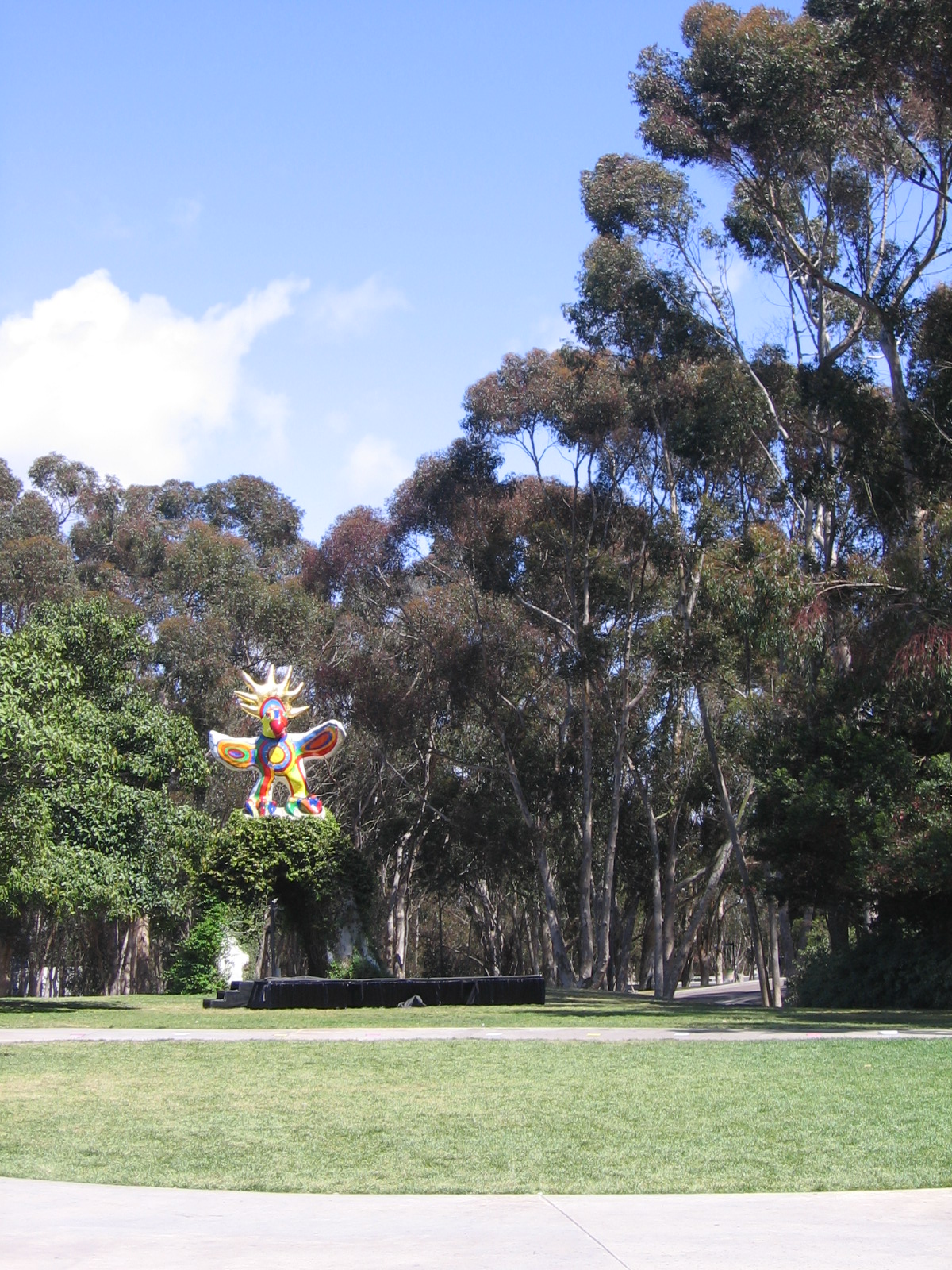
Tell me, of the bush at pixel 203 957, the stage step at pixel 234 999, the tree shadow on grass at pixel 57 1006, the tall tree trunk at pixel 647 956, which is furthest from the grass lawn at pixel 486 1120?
the tall tree trunk at pixel 647 956

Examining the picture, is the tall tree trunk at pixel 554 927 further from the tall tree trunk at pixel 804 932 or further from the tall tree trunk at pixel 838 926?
the tall tree trunk at pixel 804 932

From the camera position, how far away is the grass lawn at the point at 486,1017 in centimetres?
1859

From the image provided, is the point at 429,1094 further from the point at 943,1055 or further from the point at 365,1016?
the point at 365,1016

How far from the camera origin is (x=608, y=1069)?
11.6 metres

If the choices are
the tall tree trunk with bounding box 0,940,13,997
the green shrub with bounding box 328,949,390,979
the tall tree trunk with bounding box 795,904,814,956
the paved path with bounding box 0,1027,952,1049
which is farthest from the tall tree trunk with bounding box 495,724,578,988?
the paved path with bounding box 0,1027,952,1049

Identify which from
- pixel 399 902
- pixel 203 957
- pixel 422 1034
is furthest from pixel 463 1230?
Answer: pixel 399 902

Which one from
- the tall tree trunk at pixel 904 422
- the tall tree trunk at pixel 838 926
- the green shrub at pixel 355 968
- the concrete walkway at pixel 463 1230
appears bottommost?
the concrete walkway at pixel 463 1230

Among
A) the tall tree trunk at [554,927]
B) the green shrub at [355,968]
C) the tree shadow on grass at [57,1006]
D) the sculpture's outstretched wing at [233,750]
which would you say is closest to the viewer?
the tree shadow on grass at [57,1006]

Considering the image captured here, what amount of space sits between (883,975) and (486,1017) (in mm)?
7400

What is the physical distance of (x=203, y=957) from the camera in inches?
1137

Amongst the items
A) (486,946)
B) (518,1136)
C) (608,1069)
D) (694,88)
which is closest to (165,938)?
(486,946)

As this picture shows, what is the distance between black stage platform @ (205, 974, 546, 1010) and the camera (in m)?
22.8

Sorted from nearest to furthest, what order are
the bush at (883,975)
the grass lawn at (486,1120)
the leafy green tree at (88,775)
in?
the grass lawn at (486,1120)
the leafy green tree at (88,775)
the bush at (883,975)

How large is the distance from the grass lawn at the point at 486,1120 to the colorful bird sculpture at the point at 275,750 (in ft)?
51.4
